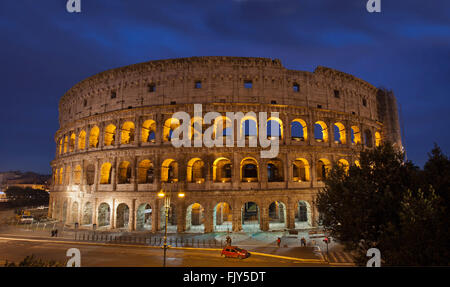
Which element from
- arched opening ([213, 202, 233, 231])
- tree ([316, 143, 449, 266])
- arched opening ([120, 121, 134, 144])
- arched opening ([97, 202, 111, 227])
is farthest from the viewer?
arched opening ([120, 121, 134, 144])

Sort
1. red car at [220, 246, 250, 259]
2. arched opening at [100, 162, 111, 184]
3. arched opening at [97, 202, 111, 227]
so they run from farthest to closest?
arched opening at [100, 162, 111, 184]
arched opening at [97, 202, 111, 227]
red car at [220, 246, 250, 259]

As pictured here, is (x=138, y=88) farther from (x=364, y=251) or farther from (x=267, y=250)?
(x=364, y=251)

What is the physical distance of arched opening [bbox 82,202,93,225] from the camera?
28516mm

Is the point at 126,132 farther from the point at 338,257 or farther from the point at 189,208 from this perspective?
the point at 338,257

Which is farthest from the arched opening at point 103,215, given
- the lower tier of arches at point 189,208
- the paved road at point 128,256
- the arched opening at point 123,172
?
the paved road at point 128,256

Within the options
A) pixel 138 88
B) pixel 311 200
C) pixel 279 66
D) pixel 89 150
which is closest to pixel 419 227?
pixel 311 200

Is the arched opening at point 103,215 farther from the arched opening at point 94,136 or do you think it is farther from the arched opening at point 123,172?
the arched opening at point 94,136

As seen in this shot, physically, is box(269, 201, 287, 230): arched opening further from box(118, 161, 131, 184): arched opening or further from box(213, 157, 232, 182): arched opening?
box(118, 161, 131, 184): arched opening

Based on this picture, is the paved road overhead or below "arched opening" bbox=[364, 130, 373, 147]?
below

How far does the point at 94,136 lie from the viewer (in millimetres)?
31141

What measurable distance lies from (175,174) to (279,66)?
1771 cm

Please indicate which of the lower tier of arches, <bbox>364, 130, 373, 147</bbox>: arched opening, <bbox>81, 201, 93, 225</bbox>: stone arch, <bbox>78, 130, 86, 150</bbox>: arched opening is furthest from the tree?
<bbox>78, 130, 86, 150</bbox>: arched opening

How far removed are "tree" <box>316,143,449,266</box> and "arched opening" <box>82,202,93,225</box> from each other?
27946 millimetres

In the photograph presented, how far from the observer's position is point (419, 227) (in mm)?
8117
